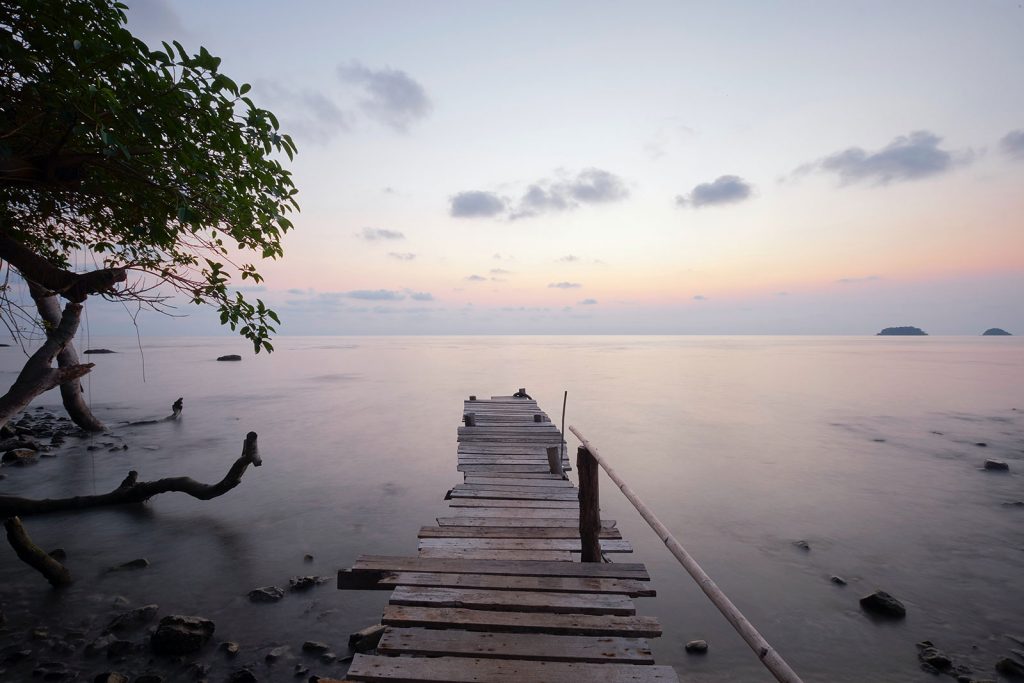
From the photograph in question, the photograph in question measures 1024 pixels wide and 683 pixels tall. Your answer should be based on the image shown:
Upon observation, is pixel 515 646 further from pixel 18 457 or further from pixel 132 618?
pixel 18 457

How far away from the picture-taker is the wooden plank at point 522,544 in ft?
22.4

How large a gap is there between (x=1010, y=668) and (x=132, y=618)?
12.6 meters

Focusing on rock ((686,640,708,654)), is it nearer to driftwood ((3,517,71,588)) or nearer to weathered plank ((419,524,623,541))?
weathered plank ((419,524,623,541))

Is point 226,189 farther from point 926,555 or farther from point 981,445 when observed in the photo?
point 981,445

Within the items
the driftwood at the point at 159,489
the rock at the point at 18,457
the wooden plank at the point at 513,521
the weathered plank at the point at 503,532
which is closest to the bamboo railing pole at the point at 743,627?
the weathered plank at the point at 503,532

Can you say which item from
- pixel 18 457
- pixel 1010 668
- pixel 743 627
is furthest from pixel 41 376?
pixel 18 457

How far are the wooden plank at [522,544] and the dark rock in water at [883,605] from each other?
4969 mm

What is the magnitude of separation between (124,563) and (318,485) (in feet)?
20.5

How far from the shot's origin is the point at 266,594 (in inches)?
334

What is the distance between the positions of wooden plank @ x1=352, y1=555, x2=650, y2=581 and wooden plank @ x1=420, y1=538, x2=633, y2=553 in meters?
0.70

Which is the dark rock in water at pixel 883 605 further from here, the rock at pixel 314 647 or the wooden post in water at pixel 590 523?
the rock at pixel 314 647

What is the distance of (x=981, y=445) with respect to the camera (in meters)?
21.5

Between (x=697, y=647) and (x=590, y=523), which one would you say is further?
(x=697, y=647)

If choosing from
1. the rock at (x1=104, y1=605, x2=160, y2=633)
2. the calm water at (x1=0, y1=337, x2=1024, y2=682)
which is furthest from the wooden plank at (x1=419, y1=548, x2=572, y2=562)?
the rock at (x1=104, y1=605, x2=160, y2=633)
